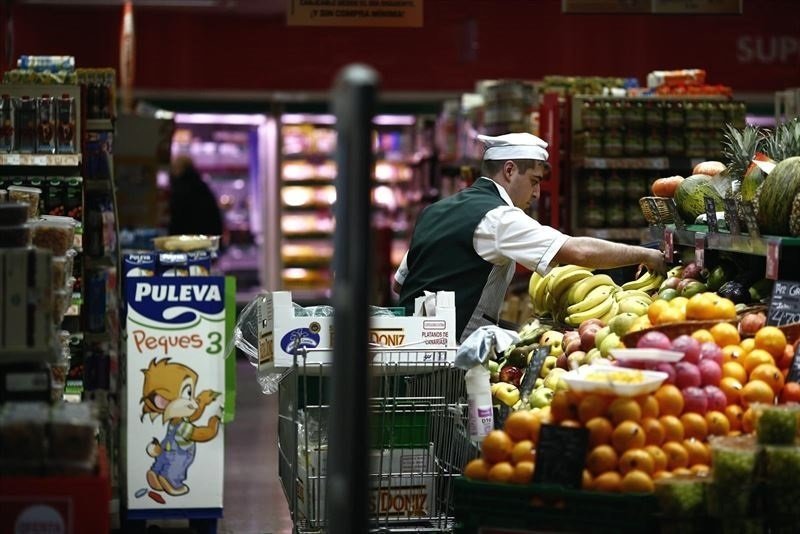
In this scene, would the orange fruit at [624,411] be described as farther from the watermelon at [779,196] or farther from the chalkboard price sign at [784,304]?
the watermelon at [779,196]

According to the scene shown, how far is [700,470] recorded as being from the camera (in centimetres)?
382

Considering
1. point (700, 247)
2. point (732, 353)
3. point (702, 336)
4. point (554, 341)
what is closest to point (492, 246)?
point (554, 341)

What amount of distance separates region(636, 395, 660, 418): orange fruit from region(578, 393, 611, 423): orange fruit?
0.10 meters

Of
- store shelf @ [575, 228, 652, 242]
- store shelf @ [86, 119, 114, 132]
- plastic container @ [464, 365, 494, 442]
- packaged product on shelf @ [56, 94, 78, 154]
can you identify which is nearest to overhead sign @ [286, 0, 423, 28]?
store shelf @ [86, 119, 114, 132]

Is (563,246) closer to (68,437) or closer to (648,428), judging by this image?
(648,428)

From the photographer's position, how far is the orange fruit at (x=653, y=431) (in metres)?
3.79

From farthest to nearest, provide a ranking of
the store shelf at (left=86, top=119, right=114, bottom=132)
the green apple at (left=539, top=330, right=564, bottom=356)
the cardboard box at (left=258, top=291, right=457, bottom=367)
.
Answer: the store shelf at (left=86, top=119, right=114, bottom=132)
the green apple at (left=539, top=330, right=564, bottom=356)
the cardboard box at (left=258, top=291, right=457, bottom=367)

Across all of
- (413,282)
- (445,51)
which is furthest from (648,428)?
(445,51)

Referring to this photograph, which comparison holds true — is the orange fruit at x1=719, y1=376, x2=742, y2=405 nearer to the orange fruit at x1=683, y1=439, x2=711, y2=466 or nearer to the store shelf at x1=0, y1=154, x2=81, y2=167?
the orange fruit at x1=683, y1=439, x2=711, y2=466

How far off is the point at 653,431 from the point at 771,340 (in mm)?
640

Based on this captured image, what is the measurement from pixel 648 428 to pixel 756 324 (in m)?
0.87

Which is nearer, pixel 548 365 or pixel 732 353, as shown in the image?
pixel 732 353

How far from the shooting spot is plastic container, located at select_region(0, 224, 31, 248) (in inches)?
163

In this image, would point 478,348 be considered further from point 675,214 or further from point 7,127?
point 7,127
